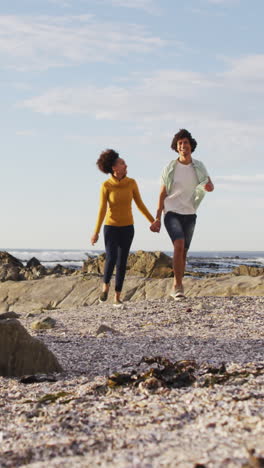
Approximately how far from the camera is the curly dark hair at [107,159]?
9.54 meters

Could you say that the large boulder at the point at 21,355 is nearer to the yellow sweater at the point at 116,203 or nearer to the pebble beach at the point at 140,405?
the pebble beach at the point at 140,405

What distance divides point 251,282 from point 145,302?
1994 mm

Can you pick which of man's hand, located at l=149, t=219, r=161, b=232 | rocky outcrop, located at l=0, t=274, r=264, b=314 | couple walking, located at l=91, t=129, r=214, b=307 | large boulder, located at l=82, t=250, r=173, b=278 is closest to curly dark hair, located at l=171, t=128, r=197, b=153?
couple walking, located at l=91, t=129, r=214, b=307

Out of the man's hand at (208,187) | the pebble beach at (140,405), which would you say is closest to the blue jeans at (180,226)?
the man's hand at (208,187)

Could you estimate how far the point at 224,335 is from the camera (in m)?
6.65

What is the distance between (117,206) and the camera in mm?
9445

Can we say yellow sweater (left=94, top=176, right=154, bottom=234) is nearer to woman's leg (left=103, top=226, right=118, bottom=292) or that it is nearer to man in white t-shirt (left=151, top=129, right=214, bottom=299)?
woman's leg (left=103, top=226, right=118, bottom=292)

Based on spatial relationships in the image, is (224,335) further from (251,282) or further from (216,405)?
(251,282)

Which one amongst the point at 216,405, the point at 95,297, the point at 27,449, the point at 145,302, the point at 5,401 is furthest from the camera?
the point at 95,297

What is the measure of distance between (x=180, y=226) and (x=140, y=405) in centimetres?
547

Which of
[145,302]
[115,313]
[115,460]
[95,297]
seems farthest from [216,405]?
[95,297]

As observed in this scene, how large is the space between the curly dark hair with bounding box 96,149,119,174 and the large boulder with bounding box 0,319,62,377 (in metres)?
4.60

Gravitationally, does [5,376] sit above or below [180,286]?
below

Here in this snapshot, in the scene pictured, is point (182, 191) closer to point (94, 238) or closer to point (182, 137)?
point (182, 137)
